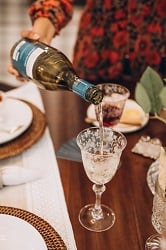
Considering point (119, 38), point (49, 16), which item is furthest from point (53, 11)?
point (119, 38)

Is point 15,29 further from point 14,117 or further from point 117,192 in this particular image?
point 117,192

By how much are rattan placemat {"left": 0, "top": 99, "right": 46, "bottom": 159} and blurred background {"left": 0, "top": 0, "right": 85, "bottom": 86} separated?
1.82m

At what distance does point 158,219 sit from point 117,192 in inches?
7.1

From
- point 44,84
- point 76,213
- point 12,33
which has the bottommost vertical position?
point 12,33

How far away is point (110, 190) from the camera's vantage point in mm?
1074

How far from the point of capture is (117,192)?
42.1 inches

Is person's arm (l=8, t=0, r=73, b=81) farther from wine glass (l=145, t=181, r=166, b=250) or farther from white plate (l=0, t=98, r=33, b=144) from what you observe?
wine glass (l=145, t=181, r=166, b=250)

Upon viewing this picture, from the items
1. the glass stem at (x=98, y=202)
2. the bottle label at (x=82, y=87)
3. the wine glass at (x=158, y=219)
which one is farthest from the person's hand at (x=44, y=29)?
the wine glass at (x=158, y=219)

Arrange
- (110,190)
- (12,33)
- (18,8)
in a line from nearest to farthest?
(110,190) < (12,33) < (18,8)

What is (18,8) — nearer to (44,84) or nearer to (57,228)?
(44,84)

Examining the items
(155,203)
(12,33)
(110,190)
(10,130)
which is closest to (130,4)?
(10,130)

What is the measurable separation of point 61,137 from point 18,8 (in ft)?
10.2

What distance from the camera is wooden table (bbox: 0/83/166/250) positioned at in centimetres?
94

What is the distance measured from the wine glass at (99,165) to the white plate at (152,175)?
0.39 feet
